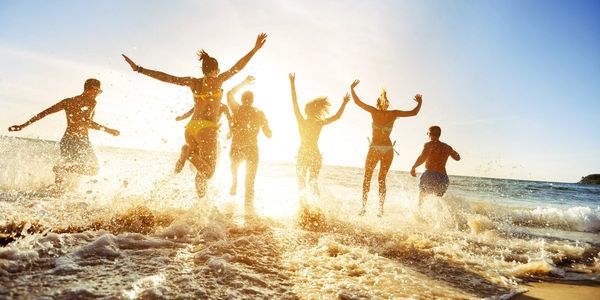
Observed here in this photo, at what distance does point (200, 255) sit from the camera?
10.0 feet

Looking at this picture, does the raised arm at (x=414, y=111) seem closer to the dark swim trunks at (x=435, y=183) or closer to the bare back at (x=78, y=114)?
the dark swim trunks at (x=435, y=183)

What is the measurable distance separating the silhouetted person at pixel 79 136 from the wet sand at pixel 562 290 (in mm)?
7151

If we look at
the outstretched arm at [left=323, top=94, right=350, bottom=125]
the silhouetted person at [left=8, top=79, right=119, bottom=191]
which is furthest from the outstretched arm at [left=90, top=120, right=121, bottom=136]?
the outstretched arm at [left=323, top=94, right=350, bottom=125]

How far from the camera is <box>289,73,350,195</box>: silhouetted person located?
7.57 meters

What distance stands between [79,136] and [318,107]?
504 centimetres

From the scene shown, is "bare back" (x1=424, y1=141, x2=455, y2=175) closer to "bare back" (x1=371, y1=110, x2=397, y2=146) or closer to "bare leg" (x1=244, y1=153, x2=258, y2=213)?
"bare back" (x1=371, y1=110, x2=397, y2=146)

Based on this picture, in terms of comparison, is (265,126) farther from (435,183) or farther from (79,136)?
(435,183)

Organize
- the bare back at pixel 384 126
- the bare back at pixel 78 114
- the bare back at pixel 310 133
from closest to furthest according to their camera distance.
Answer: the bare back at pixel 78 114 → the bare back at pixel 310 133 → the bare back at pixel 384 126

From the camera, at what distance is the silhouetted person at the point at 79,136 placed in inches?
262

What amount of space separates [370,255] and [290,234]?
1130 mm

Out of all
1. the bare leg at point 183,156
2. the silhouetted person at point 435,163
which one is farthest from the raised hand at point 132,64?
the silhouetted person at point 435,163

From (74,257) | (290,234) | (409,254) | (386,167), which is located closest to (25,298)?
(74,257)

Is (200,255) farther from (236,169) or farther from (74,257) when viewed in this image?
(236,169)

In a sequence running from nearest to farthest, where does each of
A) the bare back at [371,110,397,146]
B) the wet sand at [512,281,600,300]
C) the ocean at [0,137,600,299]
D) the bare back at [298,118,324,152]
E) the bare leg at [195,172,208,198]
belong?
the ocean at [0,137,600,299], the wet sand at [512,281,600,300], the bare leg at [195,172,208,198], the bare back at [298,118,324,152], the bare back at [371,110,397,146]
